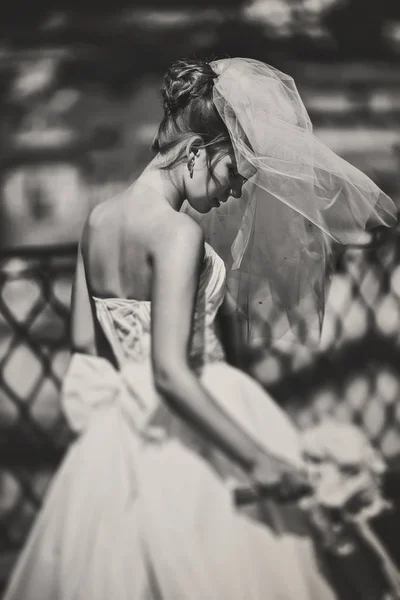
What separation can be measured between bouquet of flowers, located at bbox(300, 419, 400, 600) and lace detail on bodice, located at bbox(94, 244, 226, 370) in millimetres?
228

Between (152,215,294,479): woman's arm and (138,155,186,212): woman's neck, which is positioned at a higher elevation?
(138,155,186,212): woman's neck

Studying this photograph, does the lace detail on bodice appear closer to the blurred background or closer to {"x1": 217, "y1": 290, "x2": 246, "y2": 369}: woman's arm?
{"x1": 217, "y1": 290, "x2": 246, "y2": 369}: woman's arm

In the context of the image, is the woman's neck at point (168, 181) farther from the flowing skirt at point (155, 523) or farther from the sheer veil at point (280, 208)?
the flowing skirt at point (155, 523)

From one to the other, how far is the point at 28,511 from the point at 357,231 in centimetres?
91

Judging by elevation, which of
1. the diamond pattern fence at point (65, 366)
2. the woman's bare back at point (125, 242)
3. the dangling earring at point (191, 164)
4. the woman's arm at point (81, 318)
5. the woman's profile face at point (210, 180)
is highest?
the dangling earring at point (191, 164)

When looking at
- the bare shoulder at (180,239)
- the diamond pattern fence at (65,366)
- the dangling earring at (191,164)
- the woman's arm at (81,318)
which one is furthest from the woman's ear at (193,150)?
the diamond pattern fence at (65,366)

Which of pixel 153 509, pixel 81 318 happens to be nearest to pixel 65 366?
pixel 81 318

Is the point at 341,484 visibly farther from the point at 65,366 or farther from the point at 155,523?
the point at 65,366

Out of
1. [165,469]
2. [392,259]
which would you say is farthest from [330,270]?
[165,469]

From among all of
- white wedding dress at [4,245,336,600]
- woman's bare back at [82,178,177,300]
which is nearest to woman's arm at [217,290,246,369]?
white wedding dress at [4,245,336,600]

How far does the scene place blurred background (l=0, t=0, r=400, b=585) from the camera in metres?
1.34

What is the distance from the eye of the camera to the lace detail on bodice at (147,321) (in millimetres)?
1090

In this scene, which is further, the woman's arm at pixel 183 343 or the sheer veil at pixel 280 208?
→ the sheer veil at pixel 280 208

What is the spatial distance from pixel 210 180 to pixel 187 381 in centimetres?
35
